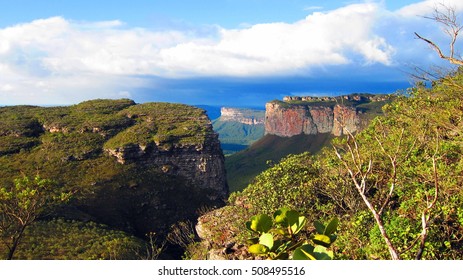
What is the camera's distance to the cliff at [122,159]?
2522 inches

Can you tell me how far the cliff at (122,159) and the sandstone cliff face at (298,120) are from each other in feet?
282

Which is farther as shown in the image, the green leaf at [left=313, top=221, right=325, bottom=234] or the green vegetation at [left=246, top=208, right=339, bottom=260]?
the green leaf at [left=313, top=221, right=325, bottom=234]

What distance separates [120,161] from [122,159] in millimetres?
522

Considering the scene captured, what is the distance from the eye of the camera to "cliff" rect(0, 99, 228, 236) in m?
64.1

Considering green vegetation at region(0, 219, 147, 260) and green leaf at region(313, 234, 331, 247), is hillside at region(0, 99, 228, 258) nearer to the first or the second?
green vegetation at region(0, 219, 147, 260)

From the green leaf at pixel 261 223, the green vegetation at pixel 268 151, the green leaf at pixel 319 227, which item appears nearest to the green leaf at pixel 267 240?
the green leaf at pixel 261 223

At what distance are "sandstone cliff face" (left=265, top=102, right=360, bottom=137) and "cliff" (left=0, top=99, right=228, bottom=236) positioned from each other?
85.9 m

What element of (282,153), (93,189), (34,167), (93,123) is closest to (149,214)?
(93,189)

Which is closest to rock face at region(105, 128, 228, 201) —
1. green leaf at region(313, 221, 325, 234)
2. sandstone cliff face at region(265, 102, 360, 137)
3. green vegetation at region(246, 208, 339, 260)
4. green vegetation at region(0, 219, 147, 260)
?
green vegetation at region(0, 219, 147, 260)

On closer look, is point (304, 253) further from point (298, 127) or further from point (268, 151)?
point (298, 127)

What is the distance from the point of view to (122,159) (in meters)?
74.8

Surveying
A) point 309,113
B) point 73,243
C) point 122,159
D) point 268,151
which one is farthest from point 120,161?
point 309,113

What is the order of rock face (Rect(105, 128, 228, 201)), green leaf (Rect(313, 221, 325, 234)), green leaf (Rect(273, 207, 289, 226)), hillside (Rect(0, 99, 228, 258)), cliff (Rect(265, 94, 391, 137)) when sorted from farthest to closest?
cliff (Rect(265, 94, 391, 137)) < rock face (Rect(105, 128, 228, 201)) < hillside (Rect(0, 99, 228, 258)) < green leaf (Rect(313, 221, 325, 234)) < green leaf (Rect(273, 207, 289, 226))

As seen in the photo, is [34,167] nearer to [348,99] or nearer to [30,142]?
[30,142]
